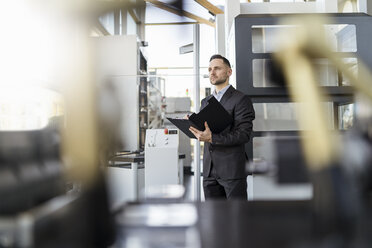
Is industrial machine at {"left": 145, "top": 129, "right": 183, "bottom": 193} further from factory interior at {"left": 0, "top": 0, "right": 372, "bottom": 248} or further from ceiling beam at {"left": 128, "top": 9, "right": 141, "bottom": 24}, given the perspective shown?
ceiling beam at {"left": 128, "top": 9, "right": 141, "bottom": 24}

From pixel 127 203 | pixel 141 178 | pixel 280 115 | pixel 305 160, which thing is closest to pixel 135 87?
pixel 141 178

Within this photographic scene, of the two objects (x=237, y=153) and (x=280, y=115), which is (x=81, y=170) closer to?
(x=237, y=153)

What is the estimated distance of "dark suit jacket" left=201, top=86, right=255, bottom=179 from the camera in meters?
1.99

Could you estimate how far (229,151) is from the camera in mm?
2035

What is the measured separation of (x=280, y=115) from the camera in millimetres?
2725

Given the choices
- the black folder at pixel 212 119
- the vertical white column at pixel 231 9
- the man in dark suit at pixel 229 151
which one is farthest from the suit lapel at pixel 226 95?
the vertical white column at pixel 231 9

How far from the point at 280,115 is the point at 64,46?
2.56 m

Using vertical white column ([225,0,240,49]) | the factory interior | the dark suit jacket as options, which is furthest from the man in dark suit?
the factory interior

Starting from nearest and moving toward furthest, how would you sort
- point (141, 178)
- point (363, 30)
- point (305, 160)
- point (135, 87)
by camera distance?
point (305, 160) → point (363, 30) → point (141, 178) → point (135, 87)

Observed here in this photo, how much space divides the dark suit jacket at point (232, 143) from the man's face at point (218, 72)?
131 mm

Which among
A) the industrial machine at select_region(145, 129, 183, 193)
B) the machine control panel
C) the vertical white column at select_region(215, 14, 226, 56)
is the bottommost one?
the industrial machine at select_region(145, 129, 183, 193)

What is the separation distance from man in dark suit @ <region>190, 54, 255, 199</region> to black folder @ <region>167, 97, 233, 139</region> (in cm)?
3

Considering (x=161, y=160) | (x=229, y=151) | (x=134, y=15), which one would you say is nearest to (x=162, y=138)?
(x=161, y=160)

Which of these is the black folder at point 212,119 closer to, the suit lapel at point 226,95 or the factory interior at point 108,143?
the suit lapel at point 226,95
